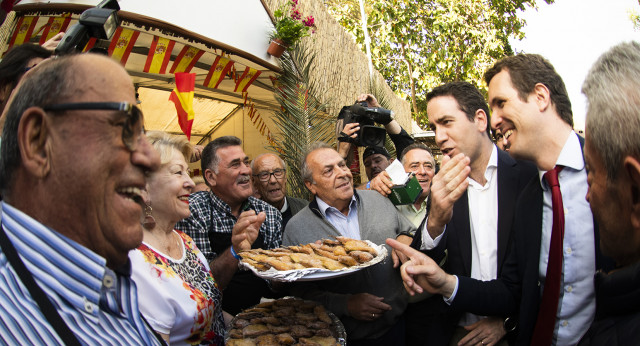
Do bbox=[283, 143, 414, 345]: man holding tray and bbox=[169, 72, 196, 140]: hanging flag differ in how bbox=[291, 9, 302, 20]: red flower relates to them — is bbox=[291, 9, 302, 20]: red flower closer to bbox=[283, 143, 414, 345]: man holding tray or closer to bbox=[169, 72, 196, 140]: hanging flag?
bbox=[169, 72, 196, 140]: hanging flag

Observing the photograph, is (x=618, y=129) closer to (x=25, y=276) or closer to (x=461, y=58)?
(x=25, y=276)

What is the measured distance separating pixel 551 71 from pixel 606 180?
1.20 m

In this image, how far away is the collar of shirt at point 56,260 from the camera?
81cm

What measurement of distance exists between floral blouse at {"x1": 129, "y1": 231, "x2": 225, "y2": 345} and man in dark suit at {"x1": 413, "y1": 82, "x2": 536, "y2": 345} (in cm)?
111

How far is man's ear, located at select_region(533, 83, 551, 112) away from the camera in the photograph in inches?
75.1

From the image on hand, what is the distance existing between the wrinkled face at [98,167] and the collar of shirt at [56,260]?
30 millimetres

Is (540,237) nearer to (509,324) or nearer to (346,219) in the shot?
(509,324)

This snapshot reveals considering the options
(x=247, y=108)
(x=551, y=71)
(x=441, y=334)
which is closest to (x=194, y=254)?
(x=441, y=334)

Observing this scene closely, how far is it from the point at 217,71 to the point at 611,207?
4.52m

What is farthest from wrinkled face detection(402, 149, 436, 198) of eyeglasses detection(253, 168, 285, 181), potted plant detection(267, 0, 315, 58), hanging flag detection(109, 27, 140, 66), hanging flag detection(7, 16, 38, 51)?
hanging flag detection(7, 16, 38, 51)

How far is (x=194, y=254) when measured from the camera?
223 cm

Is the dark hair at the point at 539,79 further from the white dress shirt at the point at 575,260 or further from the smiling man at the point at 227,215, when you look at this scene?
the smiling man at the point at 227,215

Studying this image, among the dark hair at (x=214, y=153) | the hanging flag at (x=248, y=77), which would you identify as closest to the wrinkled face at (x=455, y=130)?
the dark hair at (x=214, y=153)

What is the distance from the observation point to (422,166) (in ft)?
11.7
